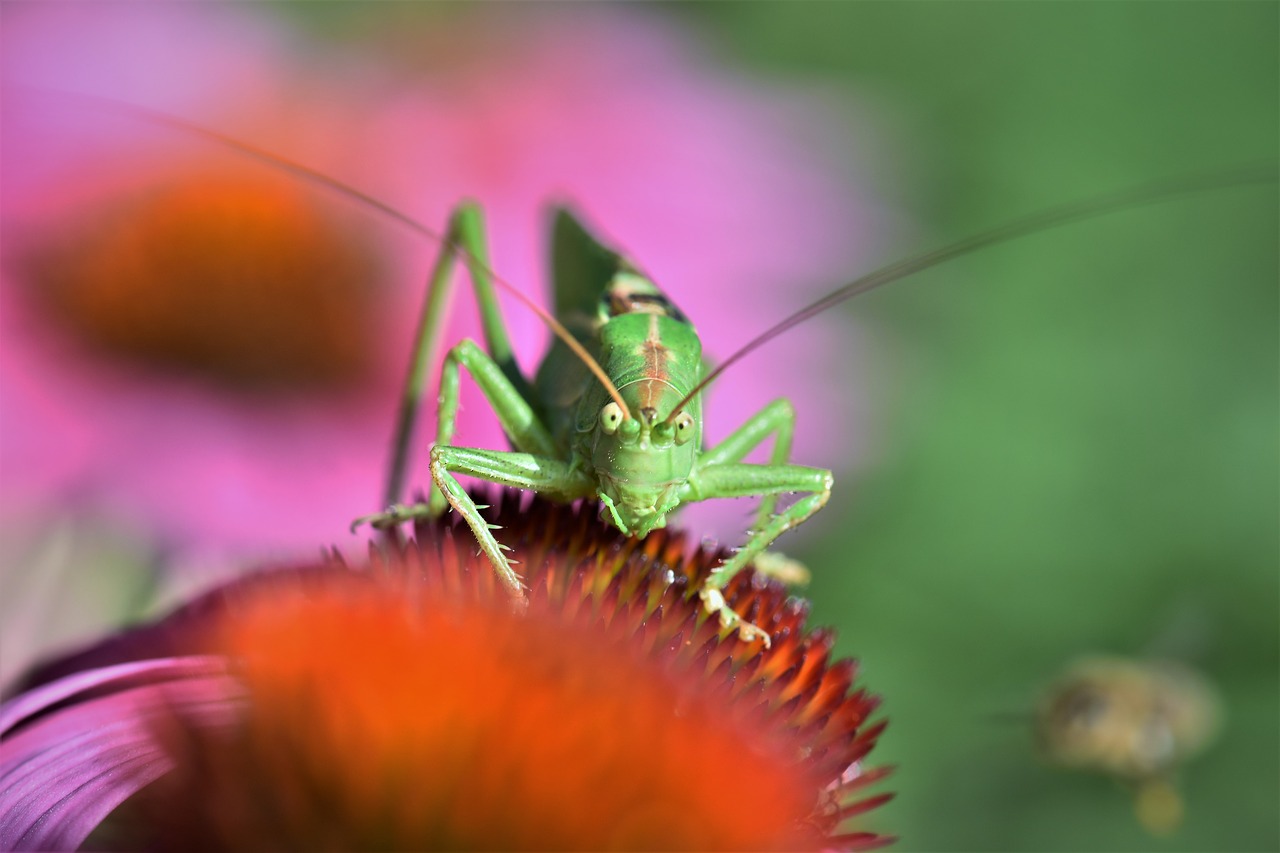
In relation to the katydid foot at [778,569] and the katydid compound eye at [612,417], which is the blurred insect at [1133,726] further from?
the katydid compound eye at [612,417]

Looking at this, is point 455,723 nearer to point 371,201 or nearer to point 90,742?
point 90,742

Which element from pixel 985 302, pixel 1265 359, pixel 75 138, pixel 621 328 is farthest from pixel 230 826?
pixel 1265 359

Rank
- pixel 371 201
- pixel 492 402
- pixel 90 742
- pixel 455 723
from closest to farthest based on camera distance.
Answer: pixel 455 723 < pixel 90 742 < pixel 371 201 < pixel 492 402

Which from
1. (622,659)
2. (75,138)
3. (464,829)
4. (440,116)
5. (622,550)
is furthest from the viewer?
(440,116)

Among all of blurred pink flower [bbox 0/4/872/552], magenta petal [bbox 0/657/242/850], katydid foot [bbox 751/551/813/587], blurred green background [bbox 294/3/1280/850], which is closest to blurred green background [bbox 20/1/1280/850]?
blurred green background [bbox 294/3/1280/850]

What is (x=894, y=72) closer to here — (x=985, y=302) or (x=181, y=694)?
(x=985, y=302)

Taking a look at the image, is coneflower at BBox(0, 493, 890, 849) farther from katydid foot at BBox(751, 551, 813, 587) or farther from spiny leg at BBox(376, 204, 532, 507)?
spiny leg at BBox(376, 204, 532, 507)

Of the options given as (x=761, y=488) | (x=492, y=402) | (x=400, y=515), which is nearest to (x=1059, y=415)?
(x=761, y=488)

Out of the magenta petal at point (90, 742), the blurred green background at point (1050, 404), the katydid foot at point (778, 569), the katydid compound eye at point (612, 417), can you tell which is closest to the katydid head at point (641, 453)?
the katydid compound eye at point (612, 417)
